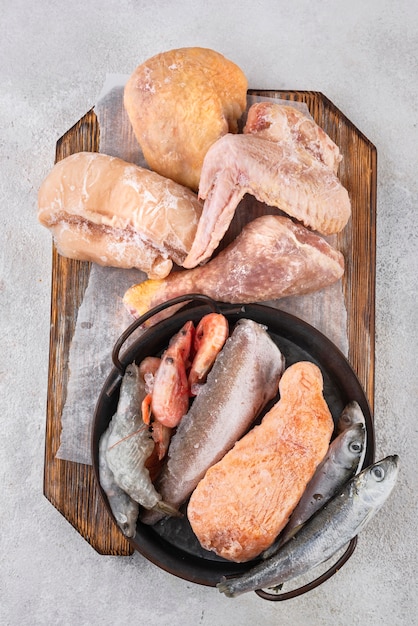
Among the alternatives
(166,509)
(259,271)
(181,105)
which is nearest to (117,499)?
(166,509)

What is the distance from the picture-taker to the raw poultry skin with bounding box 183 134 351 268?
187cm

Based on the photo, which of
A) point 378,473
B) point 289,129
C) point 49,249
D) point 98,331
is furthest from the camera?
point 49,249

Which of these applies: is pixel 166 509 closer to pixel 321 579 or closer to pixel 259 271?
pixel 321 579

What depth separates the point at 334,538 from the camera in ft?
5.84

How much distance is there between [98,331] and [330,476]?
2.94ft

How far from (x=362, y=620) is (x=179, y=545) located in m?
0.79

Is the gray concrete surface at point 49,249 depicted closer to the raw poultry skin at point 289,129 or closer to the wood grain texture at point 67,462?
A: the wood grain texture at point 67,462

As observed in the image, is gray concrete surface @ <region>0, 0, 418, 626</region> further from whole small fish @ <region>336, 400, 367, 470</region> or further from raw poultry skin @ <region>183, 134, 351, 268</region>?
raw poultry skin @ <region>183, 134, 351, 268</region>

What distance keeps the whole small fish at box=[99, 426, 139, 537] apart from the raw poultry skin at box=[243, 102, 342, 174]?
1065 mm

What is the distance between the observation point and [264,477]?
71.2 inches

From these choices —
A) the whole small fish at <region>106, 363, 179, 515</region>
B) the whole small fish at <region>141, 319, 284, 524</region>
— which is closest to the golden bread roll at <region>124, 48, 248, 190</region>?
the whole small fish at <region>141, 319, 284, 524</region>

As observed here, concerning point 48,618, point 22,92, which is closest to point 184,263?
point 22,92

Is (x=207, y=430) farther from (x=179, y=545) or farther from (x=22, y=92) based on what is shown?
(x=22, y=92)

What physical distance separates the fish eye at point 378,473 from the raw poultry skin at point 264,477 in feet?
0.54
